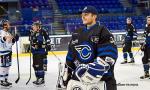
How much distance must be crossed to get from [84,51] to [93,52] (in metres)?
0.08

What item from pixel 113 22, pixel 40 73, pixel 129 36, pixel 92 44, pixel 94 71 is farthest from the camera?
pixel 113 22

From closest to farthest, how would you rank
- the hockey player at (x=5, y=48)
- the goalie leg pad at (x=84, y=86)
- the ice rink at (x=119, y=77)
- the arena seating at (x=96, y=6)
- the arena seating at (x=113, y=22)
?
the goalie leg pad at (x=84, y=86)
the ice rink at (x=119, y=77)
the hockey player at (x=5, y=48)
the arena seating at (x=113, y=22)
the arena seating at (x=96, y=6)

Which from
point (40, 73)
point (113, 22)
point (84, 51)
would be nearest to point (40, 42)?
point (40, 73)

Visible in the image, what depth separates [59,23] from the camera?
1973 centimetres

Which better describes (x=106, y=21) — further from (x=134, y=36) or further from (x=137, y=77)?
(x=137, y=77)

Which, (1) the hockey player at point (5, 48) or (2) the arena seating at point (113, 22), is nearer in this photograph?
(1) the hockey player at point (5, 48)

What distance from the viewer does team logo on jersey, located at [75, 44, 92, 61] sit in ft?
10.9

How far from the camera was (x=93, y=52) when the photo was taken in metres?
3.34

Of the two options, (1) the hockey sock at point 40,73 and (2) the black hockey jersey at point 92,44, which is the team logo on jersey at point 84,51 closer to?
(2) the black hockey jersey at point 92,44

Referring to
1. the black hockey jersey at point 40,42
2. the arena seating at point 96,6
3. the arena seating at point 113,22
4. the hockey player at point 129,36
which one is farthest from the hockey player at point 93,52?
the arena seating at point 96,6

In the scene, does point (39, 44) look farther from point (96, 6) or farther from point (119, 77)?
point (96, 6)

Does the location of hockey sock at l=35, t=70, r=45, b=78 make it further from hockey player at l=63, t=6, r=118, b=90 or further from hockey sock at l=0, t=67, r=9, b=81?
hockey player at l=63, t=6, r=118, b=90

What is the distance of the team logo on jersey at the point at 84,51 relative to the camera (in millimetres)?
3336

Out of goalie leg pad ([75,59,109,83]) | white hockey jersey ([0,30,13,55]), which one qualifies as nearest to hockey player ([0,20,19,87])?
white hockey jersey ([0,30,13,55])
